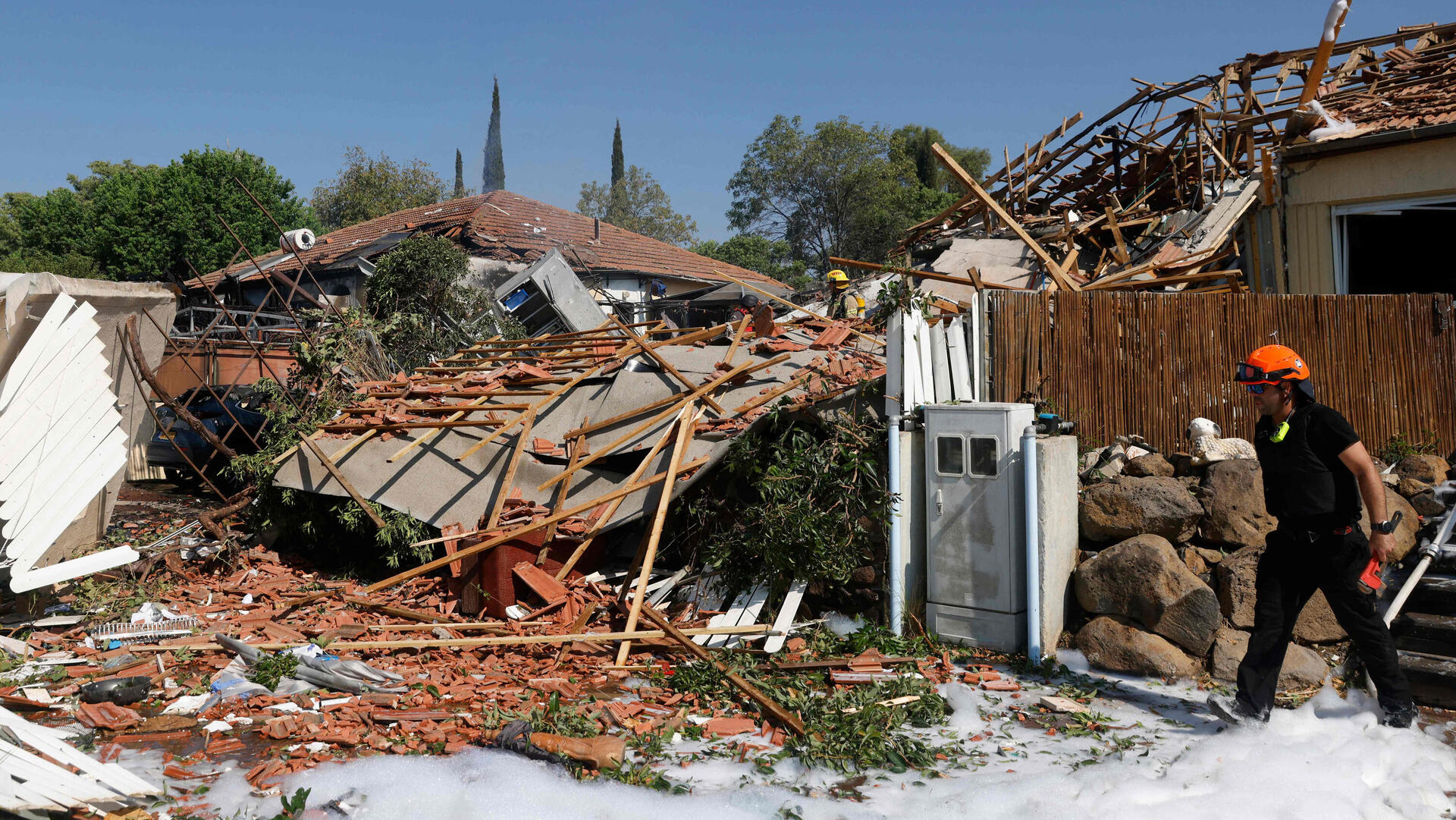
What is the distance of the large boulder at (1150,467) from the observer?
671 cm

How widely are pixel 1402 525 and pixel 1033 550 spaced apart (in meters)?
2.35

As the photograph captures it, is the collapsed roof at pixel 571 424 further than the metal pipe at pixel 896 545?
Yes

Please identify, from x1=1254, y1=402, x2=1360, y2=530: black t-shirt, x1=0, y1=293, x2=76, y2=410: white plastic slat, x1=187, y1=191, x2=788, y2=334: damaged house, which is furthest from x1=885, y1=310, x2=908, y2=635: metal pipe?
x1=187, y1=191, x2=788, y2=334: damaged house

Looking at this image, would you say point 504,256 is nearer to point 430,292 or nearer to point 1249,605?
point 430,292

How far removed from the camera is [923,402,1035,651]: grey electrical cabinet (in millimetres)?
6145

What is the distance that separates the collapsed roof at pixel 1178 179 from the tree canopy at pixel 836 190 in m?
22.1

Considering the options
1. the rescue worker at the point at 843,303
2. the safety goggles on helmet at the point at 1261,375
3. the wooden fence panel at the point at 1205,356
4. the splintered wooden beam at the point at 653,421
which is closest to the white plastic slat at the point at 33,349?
the splintered wooden beam at the point at 653,421

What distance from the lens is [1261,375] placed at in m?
4.91

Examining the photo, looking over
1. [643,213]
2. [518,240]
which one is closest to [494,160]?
[643,213]

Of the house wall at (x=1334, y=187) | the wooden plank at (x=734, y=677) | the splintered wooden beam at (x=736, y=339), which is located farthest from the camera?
the splintered wooden beam at (x=736, y=339)

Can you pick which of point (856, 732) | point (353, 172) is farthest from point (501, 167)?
point (856, 732)

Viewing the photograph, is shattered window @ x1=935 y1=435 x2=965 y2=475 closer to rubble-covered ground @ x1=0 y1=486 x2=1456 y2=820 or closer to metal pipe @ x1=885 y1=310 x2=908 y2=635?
metal pipe @ x1=885 y1=310 x2=908 y2=635

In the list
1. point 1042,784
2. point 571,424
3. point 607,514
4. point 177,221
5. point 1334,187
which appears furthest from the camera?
point 177,221

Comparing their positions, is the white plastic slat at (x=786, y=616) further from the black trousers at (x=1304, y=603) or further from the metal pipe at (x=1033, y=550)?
the black trousers at (x=1304, y=603)
